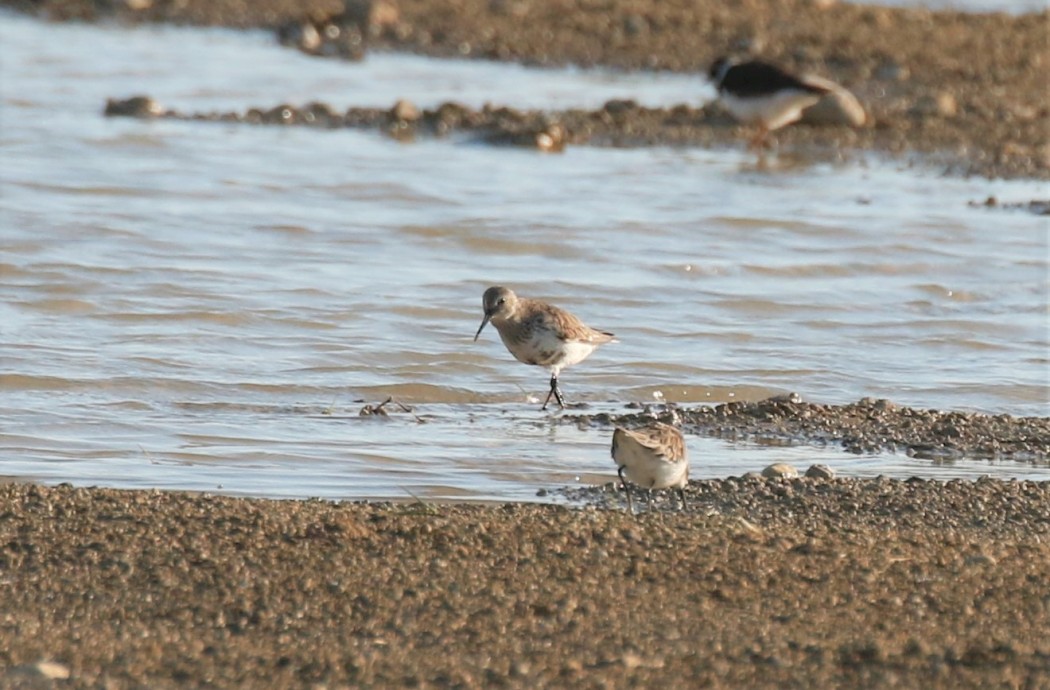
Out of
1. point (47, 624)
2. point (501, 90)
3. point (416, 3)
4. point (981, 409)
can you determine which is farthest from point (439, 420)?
point (416, 3)

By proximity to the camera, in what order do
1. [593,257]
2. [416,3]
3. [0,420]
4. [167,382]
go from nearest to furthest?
[0,420] < [167,382] < [593,257] < [416,3]

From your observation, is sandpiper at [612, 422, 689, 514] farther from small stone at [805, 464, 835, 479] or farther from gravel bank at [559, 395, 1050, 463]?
gravel bank at [559, 395, 1050, 463]

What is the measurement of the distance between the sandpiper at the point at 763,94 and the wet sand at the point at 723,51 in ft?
1.14

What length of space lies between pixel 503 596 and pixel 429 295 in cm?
590

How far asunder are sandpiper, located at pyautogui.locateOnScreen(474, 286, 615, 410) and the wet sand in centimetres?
737

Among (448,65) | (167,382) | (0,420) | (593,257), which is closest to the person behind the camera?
(0,420)

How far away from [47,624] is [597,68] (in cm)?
1695

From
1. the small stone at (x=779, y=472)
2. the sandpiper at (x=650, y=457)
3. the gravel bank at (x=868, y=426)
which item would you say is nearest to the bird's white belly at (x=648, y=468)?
the sandpiper at (x=650, y=457)

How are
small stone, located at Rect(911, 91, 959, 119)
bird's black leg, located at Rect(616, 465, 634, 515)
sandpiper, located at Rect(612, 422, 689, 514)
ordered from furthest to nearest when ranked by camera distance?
small stone, located at Rect(911, 91, 959, 119) → bird's black leg, located at Rect(616, 465, 634, 515) → sandpiper, located at Rect(612, 422, 689, 514)

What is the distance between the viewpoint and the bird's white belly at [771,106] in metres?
16.9

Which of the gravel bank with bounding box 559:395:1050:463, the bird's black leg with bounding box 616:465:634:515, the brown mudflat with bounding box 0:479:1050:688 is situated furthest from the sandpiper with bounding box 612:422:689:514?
the gravel bank with bounding box 559:395:1050:463

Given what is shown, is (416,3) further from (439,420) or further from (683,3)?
(439,420)

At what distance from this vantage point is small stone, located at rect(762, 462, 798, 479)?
7.18 m

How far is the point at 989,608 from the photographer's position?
5363 mm
